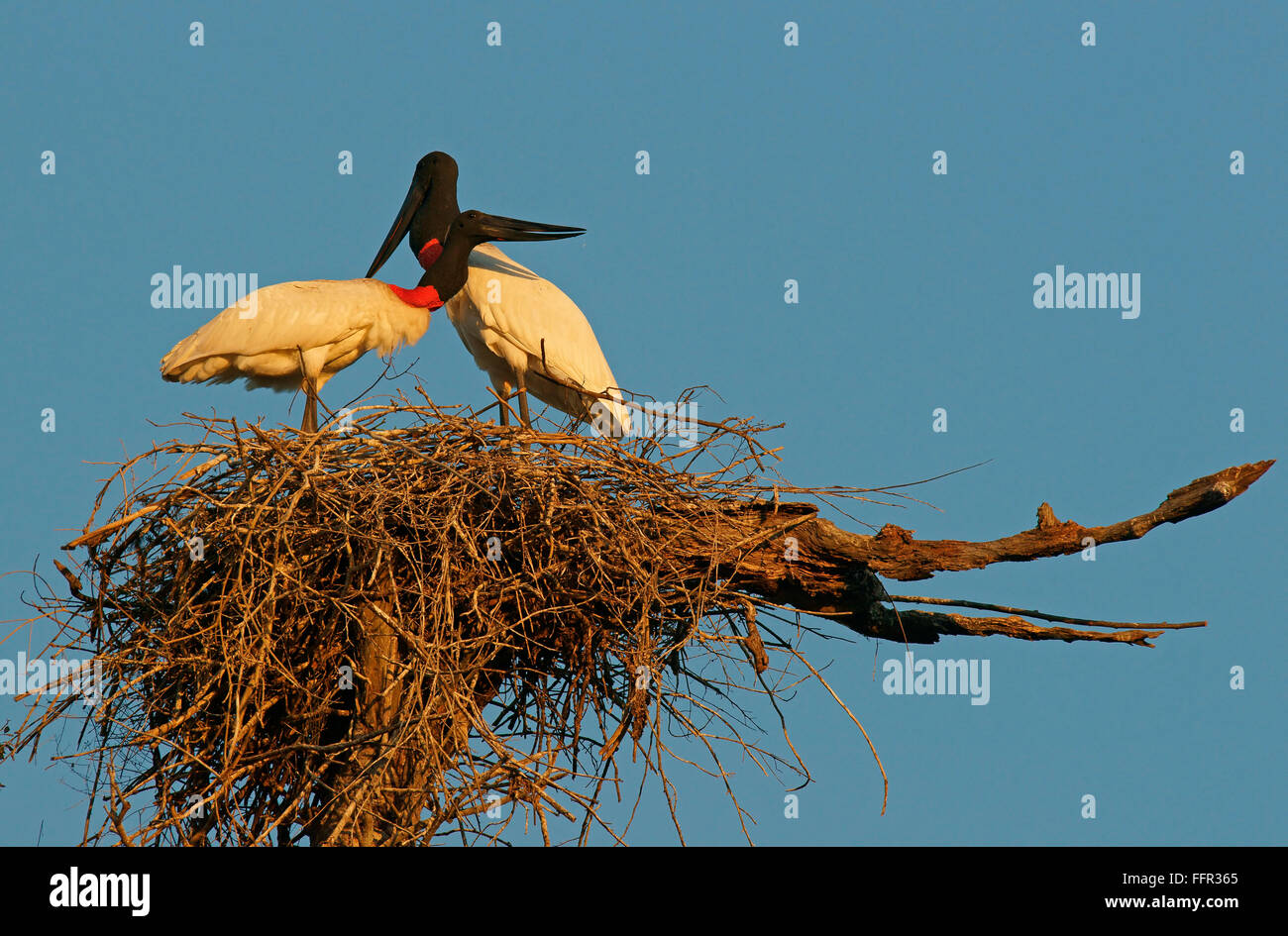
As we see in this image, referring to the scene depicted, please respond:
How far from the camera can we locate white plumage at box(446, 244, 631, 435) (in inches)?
340

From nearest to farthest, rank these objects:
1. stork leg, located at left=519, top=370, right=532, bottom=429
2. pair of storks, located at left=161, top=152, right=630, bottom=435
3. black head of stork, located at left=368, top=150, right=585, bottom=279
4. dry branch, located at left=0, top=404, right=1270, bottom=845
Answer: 1. dry branch, located at left=0, top=404, right=1270, bottom=845
2. pair of storks, located at left=161, top=152, right=630, bottom=435
3. stork leg, located at left=519, top=370, right=532, bottom=429
4. black head of stork, located at left=368, top=150, right=585, bottom=279

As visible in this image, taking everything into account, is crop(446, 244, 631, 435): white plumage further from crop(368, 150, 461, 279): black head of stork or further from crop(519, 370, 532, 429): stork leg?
crop(368, 150, 461, 279): black head of stork

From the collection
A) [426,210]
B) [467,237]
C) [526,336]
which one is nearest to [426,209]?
[426,210]

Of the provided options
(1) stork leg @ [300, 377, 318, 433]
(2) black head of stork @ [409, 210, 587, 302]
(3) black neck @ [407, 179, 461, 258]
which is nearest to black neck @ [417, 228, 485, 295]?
(2) black head of stork @ [409, 210, 587, 302]

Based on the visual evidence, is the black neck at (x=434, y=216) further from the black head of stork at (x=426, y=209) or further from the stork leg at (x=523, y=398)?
the stork leg at (x=523, y=398)

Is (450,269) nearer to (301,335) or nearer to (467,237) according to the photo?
(467,237)

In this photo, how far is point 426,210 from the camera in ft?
31.8

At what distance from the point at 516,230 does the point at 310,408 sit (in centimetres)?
212

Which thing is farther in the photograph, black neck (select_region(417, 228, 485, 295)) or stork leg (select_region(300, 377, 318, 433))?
black neck (select_region(417, 228, 485, 295))

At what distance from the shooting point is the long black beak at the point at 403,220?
9625mm

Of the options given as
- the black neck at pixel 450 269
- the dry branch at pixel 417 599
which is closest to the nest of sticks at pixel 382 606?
the dry branch at pixel 417 599

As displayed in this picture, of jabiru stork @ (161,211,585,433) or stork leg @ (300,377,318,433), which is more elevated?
jabiru stork @ (161,211,585,433)
